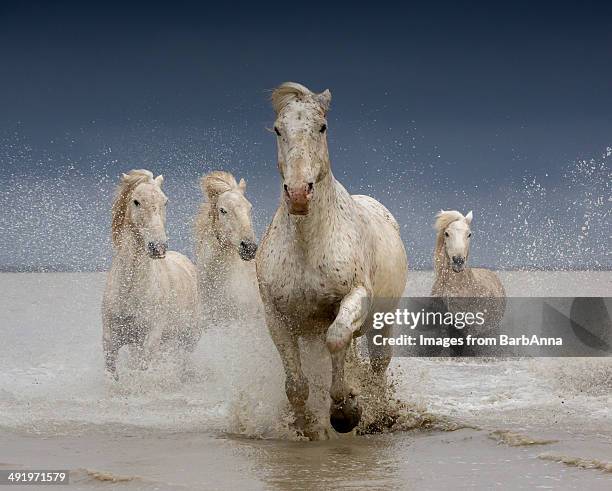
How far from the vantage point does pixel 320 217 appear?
19.3 feet

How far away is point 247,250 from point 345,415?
12.6ft

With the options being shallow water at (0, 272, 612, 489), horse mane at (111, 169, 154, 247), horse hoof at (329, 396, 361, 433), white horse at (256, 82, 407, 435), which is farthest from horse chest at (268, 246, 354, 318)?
horse mane at (111, 169, 154, 247)

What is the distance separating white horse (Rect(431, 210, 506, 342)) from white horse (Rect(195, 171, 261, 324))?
2835 mm

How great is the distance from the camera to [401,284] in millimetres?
7504

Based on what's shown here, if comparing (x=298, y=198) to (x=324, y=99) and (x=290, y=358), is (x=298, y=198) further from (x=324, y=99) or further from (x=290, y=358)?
(x=290, y=358)

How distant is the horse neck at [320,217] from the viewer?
582 centimetres

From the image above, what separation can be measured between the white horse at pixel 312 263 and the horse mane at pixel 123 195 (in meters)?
3.21

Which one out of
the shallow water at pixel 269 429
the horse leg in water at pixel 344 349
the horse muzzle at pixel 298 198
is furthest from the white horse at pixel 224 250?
the horse muzzle at pixel 298 198

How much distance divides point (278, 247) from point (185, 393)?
3.45 metres

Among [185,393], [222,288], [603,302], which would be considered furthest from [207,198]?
[603,302]

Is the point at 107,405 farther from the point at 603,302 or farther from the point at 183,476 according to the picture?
the point at 603,302

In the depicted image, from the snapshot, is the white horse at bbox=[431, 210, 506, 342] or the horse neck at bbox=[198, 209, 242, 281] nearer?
the horse neck at bbox=[198, 209, 242, 281]

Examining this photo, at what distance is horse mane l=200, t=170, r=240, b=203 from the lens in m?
9.87

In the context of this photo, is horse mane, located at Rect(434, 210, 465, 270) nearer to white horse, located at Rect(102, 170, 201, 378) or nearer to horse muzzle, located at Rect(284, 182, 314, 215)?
white horse, located at Rect(102, 170, 201, 378)
